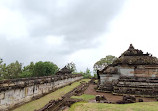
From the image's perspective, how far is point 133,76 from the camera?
36.9ft

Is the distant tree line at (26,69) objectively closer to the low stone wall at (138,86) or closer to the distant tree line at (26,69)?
the distant tree line at (26,69)

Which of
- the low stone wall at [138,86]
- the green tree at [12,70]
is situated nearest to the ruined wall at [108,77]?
the low stone wall at [138,86]

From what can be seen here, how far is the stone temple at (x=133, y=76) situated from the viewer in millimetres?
9383

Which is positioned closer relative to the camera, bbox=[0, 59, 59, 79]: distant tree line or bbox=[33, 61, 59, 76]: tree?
bbox=[0, 59, 59, 79]: distant tree line

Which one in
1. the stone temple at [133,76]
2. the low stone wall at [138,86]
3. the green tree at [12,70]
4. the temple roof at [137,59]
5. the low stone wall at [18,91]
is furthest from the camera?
the green tree at [12,70]

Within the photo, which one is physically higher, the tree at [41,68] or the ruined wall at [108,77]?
the tree at [41,68]

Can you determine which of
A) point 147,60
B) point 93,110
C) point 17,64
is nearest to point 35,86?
point 93,110

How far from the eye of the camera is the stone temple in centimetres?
938

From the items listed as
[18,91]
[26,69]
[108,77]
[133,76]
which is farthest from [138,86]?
[26,69]

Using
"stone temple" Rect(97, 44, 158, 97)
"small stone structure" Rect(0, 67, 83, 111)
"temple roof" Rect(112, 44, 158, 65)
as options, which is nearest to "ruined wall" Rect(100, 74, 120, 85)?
"stone temple" Rect(97, 44, 158, 97)

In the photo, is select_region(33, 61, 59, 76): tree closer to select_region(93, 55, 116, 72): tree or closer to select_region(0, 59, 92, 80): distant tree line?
select_region(0, 59, 92, 80): distant tree line

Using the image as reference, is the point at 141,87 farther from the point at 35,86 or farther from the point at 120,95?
the point at 35,86

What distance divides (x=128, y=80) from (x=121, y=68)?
1.59 meters

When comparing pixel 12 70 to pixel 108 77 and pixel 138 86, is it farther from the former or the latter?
pixel 138 86
